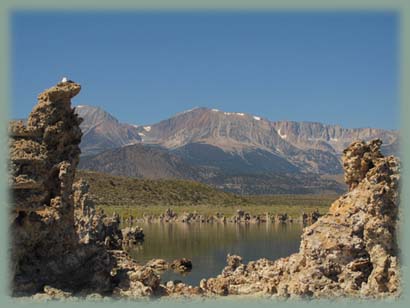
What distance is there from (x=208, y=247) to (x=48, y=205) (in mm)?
27309

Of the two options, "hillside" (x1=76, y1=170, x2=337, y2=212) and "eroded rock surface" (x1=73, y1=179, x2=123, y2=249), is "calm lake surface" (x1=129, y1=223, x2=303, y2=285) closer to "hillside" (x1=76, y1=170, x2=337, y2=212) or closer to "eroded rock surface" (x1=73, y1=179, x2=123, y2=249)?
"eroded rock surface" (x1=73, y1=179, x2=123, y2=249)

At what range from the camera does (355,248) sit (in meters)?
24.7

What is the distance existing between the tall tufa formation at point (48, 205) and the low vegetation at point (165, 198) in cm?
7281

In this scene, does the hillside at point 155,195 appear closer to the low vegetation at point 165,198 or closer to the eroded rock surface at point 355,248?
the low vegetation at point 165,198

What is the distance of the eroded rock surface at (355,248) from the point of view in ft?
75.8

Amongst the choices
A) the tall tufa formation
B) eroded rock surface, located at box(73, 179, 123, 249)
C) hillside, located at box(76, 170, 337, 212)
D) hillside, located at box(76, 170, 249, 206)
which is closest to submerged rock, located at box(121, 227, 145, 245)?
eroded rock surface, located at box(73, 179, 123, 249)

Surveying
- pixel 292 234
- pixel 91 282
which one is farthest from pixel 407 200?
pixel 292 234

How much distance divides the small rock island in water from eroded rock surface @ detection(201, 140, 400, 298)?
4 cm

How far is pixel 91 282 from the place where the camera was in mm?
26422

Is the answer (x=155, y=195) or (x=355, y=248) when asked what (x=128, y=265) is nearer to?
(x=355, y=248)

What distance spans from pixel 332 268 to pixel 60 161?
41.5ft

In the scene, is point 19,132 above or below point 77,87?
below

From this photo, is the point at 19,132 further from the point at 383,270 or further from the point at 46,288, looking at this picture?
the point at 383,270

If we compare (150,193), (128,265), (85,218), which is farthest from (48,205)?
(150,193)
